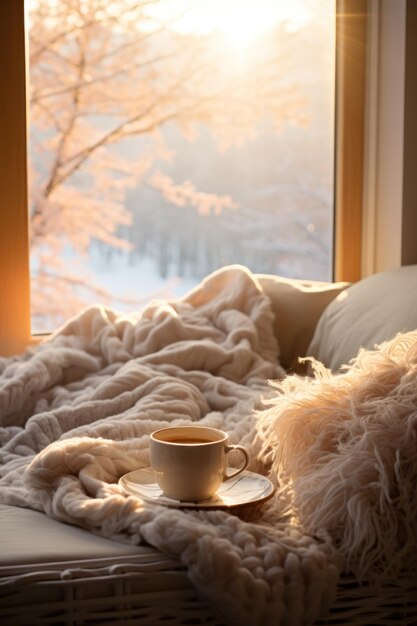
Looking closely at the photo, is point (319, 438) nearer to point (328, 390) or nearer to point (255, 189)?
point (328, 390)

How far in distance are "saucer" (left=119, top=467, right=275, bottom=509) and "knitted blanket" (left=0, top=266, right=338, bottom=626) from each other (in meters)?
0.03

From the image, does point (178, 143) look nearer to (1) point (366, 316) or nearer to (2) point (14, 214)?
(2) point (14, 214)

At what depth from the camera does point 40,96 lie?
7.94 ft

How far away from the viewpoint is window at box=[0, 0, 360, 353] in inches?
76.5

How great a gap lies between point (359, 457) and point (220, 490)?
22 cm

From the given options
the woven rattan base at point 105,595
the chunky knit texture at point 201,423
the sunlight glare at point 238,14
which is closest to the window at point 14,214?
the chunky knit texture at point 201,423

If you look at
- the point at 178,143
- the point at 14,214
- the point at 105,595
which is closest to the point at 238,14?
the point at 178,143

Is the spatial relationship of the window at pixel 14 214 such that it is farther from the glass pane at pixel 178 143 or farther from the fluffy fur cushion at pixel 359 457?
the fluffy fur cushion at pixel 359 457

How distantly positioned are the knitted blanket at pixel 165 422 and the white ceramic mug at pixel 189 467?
5 cm

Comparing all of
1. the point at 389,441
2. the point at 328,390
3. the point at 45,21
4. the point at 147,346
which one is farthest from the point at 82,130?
the point at 389,441

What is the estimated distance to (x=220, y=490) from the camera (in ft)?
3.81

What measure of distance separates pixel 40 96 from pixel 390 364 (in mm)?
1660

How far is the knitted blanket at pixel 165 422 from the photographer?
966mm

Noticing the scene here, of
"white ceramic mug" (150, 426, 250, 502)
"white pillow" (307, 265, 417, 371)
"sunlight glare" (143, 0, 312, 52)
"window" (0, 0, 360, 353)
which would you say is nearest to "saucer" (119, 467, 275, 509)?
"white ceramic mug" (150, 426, 250, 502)
